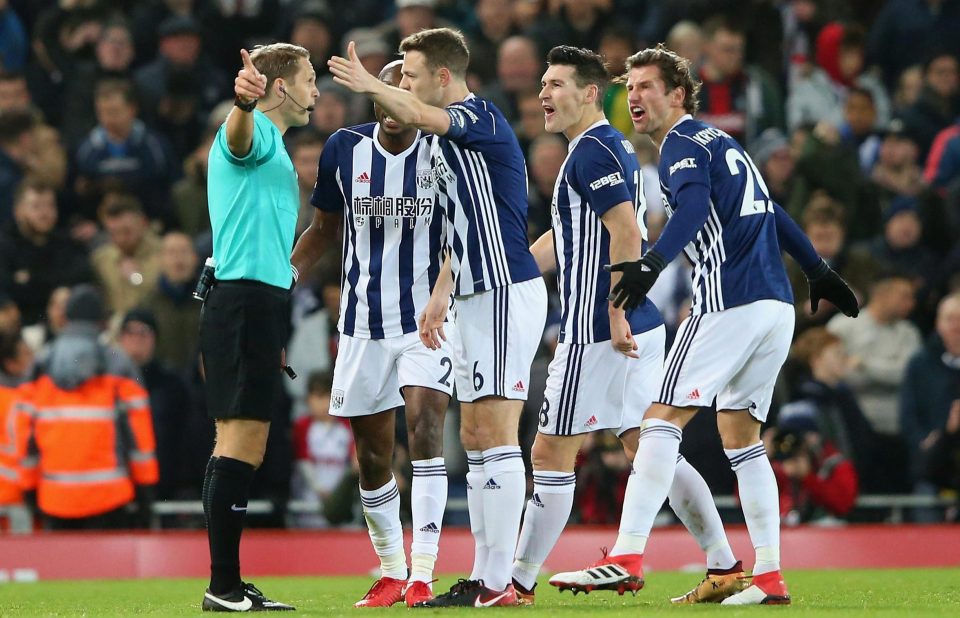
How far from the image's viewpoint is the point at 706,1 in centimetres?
1548

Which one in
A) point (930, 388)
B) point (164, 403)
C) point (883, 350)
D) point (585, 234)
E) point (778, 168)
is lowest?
point (164, 403)

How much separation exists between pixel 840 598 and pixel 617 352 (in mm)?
1773

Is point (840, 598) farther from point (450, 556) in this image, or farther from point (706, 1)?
point (706, 1)

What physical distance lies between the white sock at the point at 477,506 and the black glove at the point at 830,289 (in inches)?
82.6

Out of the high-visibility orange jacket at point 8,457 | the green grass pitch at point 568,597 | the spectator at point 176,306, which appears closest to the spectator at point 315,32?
the spectator at point 176,306

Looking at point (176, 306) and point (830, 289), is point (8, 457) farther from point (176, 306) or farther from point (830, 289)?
point (830, 289)

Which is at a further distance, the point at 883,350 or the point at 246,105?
the point at 883,350

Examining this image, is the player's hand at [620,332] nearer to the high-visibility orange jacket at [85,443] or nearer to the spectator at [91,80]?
the high-visibility orange jacket at [85,443]

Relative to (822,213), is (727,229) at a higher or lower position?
lower

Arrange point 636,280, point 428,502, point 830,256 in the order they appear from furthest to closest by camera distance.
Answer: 1. point 830,256
2. point 428,502
3. point 636,280

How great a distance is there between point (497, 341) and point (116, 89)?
8.26 meters

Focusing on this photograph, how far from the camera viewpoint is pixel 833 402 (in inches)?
489

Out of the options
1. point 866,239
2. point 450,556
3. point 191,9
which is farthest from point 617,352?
point 191,9

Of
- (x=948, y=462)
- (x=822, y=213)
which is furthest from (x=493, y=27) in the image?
(x=948, y=462)
